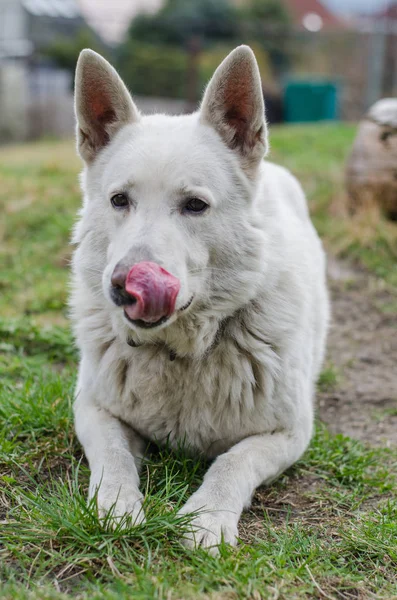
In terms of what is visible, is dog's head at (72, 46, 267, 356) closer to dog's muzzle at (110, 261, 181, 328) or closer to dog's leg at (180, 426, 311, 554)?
dog's muzzle at (110, 261, 181, 328)

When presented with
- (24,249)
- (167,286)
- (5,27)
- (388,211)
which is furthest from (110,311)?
(5,27)

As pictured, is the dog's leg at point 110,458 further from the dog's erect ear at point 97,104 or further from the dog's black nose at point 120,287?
the dog's erect ear at point 97,104

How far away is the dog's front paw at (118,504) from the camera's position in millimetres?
2471

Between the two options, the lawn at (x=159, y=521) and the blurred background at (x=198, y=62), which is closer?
the lawn at (x=159, y=521)

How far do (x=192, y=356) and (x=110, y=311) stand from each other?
0.42 meters

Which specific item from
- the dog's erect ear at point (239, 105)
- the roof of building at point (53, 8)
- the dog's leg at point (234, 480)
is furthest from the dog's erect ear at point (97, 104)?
the roof of building at point (53, 8)

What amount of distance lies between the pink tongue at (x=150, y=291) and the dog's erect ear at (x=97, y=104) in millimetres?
925

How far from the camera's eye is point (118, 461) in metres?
2.85

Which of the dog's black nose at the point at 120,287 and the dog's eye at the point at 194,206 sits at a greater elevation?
the dog's eye at the point at 194,206

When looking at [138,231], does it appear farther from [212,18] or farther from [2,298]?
[212,18]

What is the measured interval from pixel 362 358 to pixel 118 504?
271 cm

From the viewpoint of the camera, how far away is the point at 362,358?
191 inches

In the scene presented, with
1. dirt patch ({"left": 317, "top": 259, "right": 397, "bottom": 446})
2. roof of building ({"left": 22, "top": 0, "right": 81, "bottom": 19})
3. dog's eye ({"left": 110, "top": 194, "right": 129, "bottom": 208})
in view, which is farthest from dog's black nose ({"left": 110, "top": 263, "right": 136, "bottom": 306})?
roof of building ({"left": 22, "top": 0, "right": 81, "bottom": 19})

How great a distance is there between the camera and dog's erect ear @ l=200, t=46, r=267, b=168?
2990 mm
